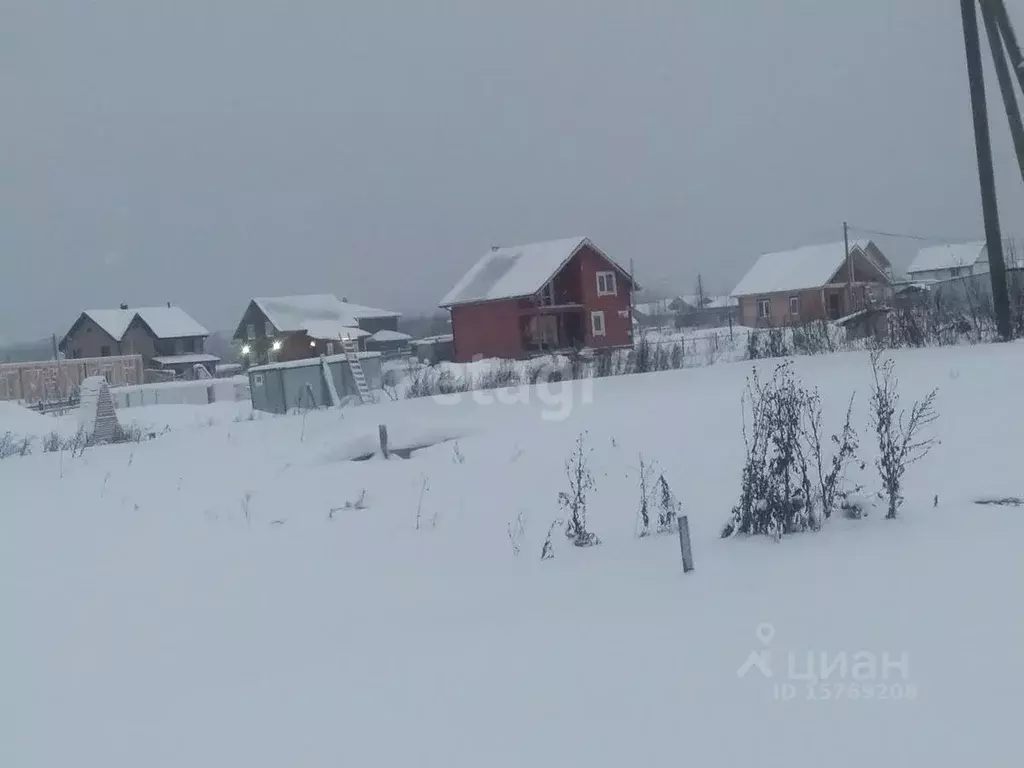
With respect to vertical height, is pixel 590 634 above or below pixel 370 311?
below

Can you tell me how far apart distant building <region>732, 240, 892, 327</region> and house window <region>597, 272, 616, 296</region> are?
795 centimetres

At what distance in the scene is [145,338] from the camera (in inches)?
2040

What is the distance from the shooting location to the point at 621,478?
841 centimetres

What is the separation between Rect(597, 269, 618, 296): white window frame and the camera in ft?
119

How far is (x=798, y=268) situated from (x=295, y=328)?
2681 cm

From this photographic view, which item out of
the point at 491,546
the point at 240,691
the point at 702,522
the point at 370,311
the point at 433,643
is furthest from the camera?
the point at 370,311

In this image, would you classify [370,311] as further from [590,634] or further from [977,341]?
[590,634]

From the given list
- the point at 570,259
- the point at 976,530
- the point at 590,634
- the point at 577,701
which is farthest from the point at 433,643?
the point at 570,259

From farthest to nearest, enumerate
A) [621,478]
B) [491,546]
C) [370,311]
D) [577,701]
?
[370,311], [621,478], [491,546], [577,701]

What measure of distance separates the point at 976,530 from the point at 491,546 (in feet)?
10.8

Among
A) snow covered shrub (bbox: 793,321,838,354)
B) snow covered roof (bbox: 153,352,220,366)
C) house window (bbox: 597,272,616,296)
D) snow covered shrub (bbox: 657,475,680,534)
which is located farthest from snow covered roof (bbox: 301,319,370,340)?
snow covered shrub (bbox: 657,475,680,534)

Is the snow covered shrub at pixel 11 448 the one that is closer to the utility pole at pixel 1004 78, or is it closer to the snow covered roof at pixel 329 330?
the utility pole at pixel 1004 78

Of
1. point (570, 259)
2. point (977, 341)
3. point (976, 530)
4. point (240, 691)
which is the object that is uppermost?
point (570, 259)

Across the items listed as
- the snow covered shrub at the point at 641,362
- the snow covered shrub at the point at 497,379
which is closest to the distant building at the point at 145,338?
the snow covered shrub at the point at 497,379
